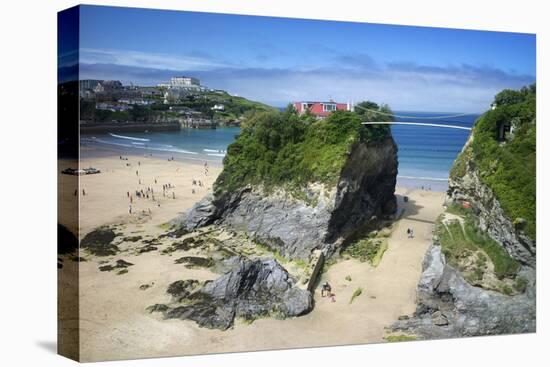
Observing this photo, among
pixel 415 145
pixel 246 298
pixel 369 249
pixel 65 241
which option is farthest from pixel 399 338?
pixel 65 241

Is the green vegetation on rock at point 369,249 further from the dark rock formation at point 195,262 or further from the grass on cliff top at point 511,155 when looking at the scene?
the dark rock formation at point 195,262

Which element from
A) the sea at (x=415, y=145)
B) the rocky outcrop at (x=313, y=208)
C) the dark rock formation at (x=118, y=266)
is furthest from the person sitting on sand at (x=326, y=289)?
the dark rock formation at (x=118, y=266)

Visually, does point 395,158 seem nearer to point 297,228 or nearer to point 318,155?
point 318,155

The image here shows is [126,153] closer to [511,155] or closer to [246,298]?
[246,298]

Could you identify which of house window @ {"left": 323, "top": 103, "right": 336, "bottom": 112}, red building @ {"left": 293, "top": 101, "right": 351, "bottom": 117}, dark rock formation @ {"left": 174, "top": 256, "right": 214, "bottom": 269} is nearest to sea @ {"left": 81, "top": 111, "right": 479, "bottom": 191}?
red building @ {"left": 293, "top": 101, "right": 351, "bottom": 117}

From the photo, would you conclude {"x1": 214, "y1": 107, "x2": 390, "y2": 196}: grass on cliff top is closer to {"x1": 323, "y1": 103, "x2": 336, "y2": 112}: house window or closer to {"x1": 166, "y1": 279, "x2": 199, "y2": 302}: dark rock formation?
{"x1": 323, "y1": 103, "x2": 336, "y2": 112}: house window

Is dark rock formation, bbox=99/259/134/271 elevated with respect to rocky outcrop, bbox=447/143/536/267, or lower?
lower
